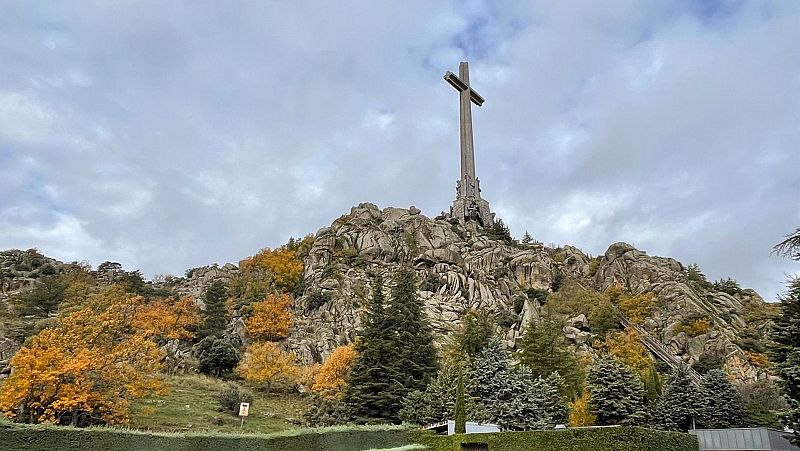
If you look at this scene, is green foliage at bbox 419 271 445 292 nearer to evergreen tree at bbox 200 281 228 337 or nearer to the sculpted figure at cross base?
the sculpted figure at cross base

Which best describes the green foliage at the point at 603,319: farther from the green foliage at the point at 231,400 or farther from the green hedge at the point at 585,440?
the green hedge at the point at 585,440

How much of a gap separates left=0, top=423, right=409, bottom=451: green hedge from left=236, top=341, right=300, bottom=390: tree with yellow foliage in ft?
71.8

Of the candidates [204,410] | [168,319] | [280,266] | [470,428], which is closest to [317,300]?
[280,266]

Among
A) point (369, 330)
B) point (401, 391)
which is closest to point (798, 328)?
point (401, 391)

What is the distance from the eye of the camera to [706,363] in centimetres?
4712

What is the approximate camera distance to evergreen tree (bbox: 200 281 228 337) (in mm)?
55750

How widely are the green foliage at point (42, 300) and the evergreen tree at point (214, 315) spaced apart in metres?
15.1

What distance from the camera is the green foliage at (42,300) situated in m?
57.8

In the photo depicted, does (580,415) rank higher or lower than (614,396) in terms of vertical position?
lower

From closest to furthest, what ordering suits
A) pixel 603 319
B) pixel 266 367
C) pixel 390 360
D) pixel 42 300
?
1. pixel 390 360
2. pixel 266 367
3. pixel 603 319
4. pixel 42 300

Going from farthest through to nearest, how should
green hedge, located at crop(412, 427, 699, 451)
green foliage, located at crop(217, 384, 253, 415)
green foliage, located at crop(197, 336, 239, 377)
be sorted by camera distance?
green foliage, located at crop(197, 336, 239, 377) < green foliage, located at crop(217, 384, 253, 415) < green hedge, located at crop(412, 427, 699, 451)

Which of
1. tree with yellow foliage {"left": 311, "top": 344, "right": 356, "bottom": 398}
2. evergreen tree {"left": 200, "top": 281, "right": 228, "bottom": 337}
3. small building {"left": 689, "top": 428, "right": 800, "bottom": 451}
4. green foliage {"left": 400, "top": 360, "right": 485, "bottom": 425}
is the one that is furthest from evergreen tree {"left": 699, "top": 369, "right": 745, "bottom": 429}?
evergreen tree {"left": 200, "top": 281, "right": 228, "bottom": 337}

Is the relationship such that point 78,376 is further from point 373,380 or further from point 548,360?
point 548,360

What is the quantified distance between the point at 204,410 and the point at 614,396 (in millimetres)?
24107
